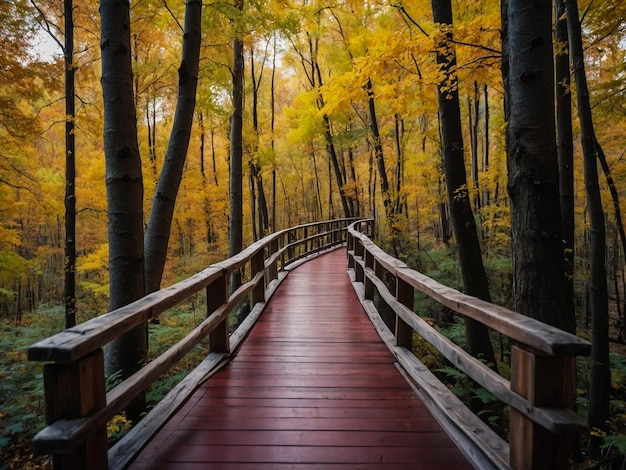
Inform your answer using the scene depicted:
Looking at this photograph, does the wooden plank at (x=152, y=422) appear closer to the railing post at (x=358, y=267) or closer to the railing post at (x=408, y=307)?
the railing post at (x=408, y=307)

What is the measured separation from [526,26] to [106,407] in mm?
4314

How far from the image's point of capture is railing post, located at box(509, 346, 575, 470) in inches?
69.8

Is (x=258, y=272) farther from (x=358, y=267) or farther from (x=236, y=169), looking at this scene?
(x=236, y=169)

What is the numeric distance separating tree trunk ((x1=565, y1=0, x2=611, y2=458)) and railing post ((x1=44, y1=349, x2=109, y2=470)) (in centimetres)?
599

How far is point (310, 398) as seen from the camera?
3.19 metres

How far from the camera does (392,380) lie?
11.6 feet

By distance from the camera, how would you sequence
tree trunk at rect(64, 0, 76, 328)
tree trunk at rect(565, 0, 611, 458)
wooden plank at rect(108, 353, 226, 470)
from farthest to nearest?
tree trunk at rect(64, 0, 76, 328)
tree trunk at rect(565, 0, 611, 458)
wooden plank at rect(108, 353, 226, 470)

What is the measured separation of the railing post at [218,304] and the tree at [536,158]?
2992 millimetres

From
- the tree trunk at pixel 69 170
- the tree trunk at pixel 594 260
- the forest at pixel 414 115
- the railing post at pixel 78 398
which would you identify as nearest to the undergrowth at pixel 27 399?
the forest at pixel 414 115

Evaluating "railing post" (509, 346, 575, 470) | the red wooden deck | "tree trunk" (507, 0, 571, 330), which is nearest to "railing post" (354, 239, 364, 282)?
the red wooden deck

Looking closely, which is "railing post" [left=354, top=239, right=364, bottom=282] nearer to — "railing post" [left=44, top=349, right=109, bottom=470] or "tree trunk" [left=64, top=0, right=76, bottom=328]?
"railing post" [left=44, top=349, right=109, bottom=470]

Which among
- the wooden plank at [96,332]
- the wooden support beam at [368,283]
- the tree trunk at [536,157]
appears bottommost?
the wooden support beam at [368,283]

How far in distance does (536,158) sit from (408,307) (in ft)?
6.18

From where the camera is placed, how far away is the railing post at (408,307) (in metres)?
3.92
